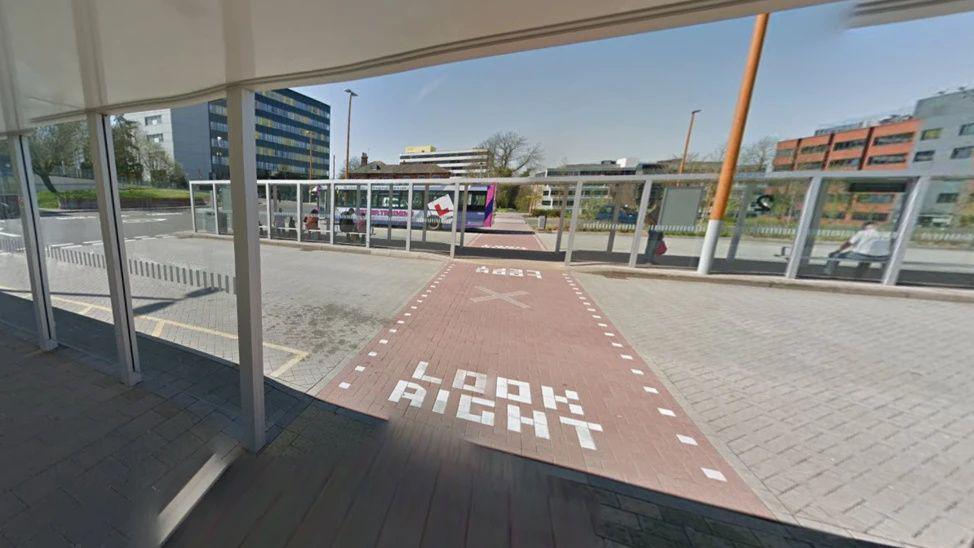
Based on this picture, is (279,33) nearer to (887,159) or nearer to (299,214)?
(299,214)

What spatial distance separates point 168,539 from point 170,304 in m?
5.28

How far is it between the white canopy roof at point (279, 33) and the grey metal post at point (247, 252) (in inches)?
8.0

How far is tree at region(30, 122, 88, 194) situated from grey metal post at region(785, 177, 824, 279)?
44.2ft

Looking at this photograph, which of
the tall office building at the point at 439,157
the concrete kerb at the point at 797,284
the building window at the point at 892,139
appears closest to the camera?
the concrete kerb at the point at 797,284

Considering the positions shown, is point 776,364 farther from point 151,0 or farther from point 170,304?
point 170,304

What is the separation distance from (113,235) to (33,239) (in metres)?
1.64

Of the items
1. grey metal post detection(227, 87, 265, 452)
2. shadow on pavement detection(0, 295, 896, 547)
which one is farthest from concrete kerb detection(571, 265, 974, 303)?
grey metal post detection(227, 87, 265, 452)

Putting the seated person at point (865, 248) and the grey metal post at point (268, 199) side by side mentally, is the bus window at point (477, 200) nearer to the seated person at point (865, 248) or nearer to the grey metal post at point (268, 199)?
the grey metal post at point (268, 199)

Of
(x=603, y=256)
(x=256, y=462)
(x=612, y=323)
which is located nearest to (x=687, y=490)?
(x=256, y=462)

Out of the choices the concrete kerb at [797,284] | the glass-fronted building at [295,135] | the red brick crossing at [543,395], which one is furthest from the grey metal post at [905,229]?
the glass-fronted building at [295,135]

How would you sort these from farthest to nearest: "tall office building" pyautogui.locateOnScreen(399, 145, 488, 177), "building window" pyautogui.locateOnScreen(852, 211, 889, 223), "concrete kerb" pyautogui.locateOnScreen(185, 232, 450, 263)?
"tall office building" pyautogui.locateOnScreen(399, 145, 488, 177) < "concrete kerb" pyautogui.locateOnScreen(185, 232, 450, 263) < "building window" pyautogui.locateOnScreen(852, 211, 889, 223)

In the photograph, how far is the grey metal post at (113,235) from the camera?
260 cm

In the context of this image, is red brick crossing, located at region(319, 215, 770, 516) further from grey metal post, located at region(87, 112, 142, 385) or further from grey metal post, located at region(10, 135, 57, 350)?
grey metal post, located at region(10, 135, 57, 350)

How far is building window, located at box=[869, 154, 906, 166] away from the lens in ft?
29.8
